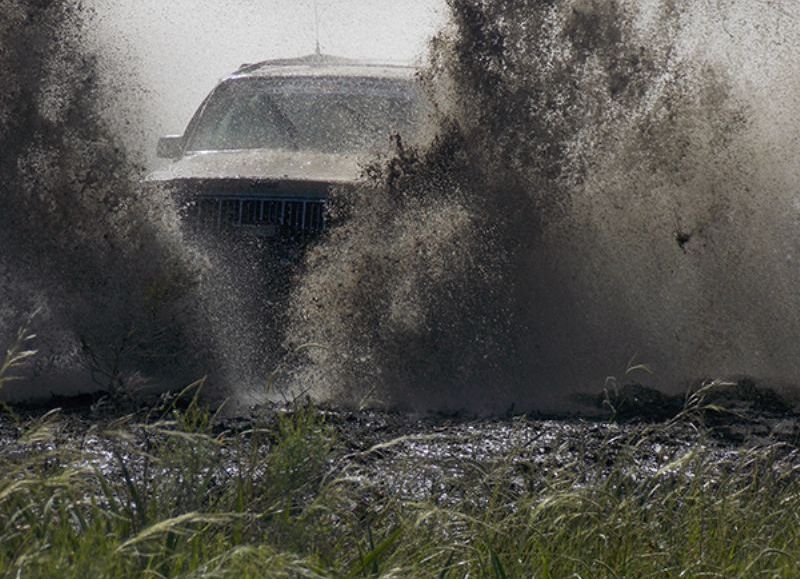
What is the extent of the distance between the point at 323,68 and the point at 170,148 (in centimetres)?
113

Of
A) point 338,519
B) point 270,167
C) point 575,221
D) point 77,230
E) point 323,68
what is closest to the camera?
point 338,519

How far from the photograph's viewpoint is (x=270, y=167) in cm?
984

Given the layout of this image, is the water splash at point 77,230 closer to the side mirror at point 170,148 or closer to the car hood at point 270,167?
the car hood at point 270,167

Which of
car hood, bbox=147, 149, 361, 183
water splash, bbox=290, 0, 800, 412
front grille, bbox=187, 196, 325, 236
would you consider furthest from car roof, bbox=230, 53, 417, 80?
front grille, bbox=187, 196, 325, 236

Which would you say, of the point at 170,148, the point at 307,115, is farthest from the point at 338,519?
the point at 170,148

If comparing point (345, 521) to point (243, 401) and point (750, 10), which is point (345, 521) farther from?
point (750, 10)

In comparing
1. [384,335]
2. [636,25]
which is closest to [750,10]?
[636,25]

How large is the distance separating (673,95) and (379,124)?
169 cm

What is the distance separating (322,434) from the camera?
4844 millimetres

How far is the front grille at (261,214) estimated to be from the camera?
31.0 feet

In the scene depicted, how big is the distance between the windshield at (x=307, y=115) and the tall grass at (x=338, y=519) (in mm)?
4800

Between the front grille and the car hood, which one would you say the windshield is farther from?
the front grille

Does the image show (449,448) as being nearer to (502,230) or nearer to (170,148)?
(502,230)

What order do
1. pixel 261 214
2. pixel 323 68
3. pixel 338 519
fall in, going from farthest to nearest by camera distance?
pixel 323 68
pixel 261 214
pixel 338 519
